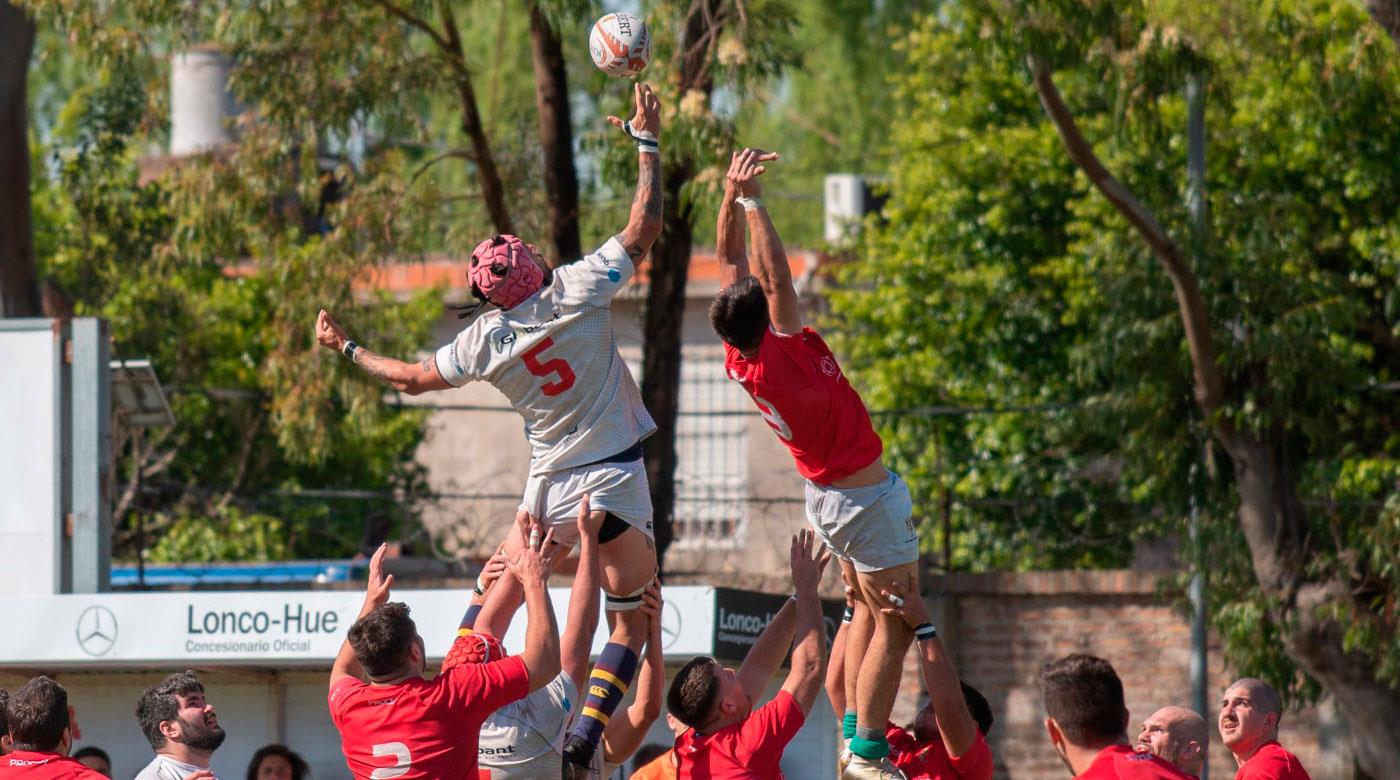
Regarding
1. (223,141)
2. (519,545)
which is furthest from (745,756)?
(223,141)

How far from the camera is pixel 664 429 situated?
51.2ft

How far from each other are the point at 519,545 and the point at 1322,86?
10.1m

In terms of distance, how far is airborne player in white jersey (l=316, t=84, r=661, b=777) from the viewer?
7.90m

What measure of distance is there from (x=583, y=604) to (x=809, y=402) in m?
1.16

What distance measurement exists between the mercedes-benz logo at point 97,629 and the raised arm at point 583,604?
16.0 feet

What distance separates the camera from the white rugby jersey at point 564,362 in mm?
7898

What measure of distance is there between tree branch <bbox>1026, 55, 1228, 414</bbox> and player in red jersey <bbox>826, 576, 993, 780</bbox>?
6.31 metres

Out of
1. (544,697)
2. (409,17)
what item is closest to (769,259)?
(544,697)

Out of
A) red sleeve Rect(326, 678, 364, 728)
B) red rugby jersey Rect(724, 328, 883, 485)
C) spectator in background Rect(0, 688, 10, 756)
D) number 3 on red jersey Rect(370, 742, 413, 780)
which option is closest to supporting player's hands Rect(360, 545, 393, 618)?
red sleeve Rect(326, 678, 364, 728)

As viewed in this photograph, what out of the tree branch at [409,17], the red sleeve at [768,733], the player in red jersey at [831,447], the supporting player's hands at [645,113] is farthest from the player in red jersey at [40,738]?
the tree branch at [409,17]

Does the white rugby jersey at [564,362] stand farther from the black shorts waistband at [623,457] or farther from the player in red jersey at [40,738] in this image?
the player in red jersey at [40,738]

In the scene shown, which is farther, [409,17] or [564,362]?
[409,17]

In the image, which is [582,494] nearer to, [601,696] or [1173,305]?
[601,696]

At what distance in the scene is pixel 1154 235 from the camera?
13.5 m
